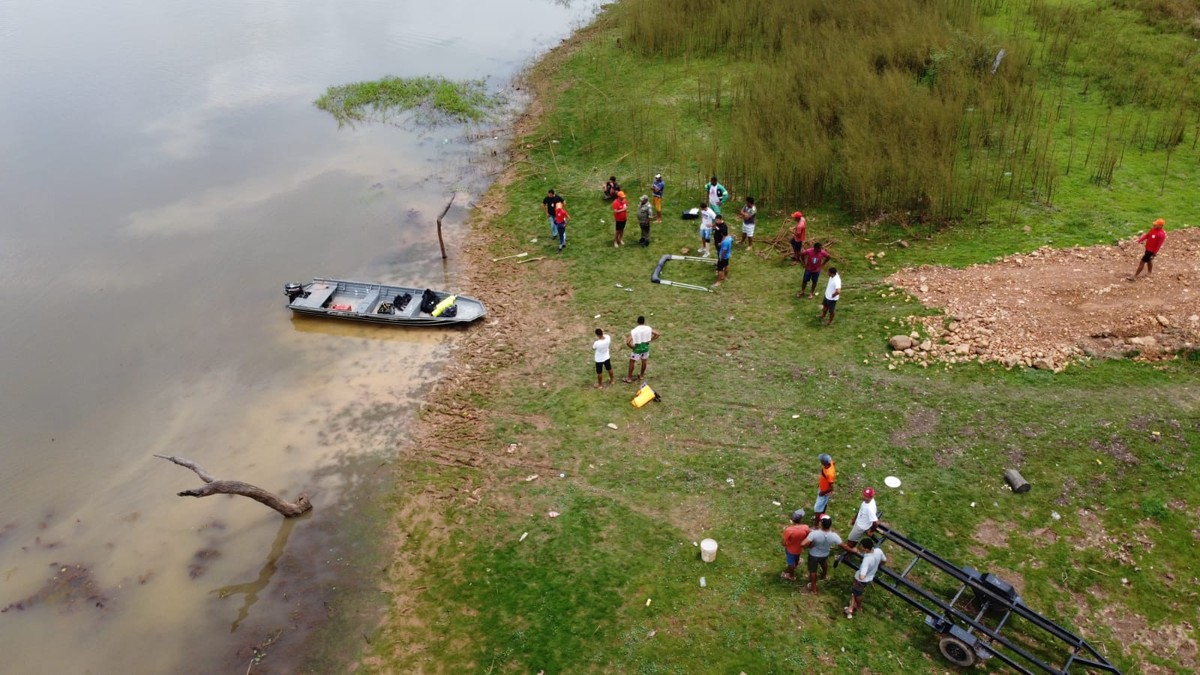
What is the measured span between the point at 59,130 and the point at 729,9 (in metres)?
28.8

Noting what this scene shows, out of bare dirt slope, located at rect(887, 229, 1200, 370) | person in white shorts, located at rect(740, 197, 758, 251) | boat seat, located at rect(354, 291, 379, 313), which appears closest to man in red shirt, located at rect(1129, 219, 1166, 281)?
bare dirt slope, located at rect(887, 229, 1200, 370)

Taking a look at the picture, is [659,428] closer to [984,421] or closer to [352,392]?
[984,421]

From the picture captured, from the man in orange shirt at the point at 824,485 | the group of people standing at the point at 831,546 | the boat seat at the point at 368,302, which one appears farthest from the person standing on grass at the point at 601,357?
the boat seat at the point at 368,302

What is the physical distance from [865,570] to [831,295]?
7222 mm

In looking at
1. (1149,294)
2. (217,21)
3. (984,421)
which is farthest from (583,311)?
(217,21)

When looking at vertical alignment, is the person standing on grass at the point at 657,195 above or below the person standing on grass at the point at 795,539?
above

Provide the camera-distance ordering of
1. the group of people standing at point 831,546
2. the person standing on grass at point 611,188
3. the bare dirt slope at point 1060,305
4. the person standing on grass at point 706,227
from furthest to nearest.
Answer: the person standing on grass at point 611,188
the person standing on grass at point 706,227
the bare dirt slope at point 1060,305
the group of people standing at point 831,546

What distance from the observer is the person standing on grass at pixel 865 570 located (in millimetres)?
9494

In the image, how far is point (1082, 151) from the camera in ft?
67.9

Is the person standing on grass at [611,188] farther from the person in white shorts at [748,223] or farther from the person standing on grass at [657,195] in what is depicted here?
the person in white shorts at [748,223]

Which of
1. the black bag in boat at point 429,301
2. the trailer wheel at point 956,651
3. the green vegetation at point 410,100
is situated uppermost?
the green vegetation at point 410,100

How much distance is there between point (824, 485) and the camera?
11062 millimetres

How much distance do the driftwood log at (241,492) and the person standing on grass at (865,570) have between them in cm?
986

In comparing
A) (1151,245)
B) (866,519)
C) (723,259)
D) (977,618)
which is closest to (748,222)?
(723,259)
